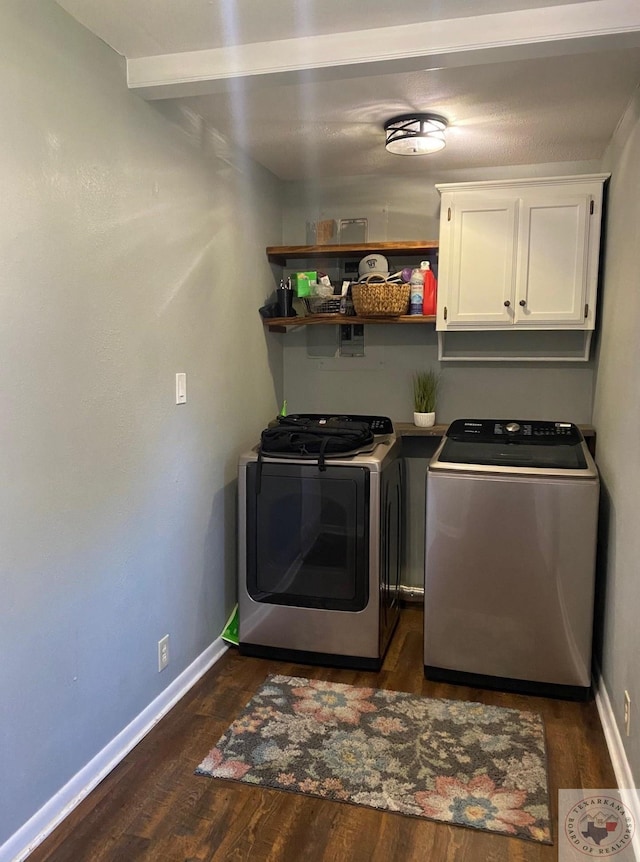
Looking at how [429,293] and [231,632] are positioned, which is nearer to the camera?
[231,632]

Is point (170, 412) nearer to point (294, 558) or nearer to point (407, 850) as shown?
point (294, 558)

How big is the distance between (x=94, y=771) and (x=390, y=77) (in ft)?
8.03

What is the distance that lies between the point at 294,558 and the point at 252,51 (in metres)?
1.90

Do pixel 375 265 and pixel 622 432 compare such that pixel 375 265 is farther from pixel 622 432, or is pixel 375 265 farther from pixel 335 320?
pixel 622 432

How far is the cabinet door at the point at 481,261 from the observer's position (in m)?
3.00

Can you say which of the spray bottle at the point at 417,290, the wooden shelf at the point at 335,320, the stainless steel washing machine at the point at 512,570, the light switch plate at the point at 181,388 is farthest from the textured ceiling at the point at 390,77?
the stainless steel washing machine at the point at 512,570

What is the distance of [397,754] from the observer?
221 centimetres

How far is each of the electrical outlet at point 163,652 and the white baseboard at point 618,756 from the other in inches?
62.4

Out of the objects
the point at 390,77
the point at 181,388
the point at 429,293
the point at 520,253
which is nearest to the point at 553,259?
the point at 520,253

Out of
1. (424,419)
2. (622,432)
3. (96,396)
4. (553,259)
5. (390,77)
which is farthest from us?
(424,419)

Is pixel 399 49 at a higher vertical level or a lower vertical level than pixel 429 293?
higher

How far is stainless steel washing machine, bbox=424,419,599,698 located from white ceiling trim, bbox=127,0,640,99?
4.68 feet

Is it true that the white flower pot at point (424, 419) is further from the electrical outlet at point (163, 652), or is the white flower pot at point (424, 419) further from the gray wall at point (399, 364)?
the electrical outlet at point (163, 652)

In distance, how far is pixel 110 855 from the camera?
5.83 feet
